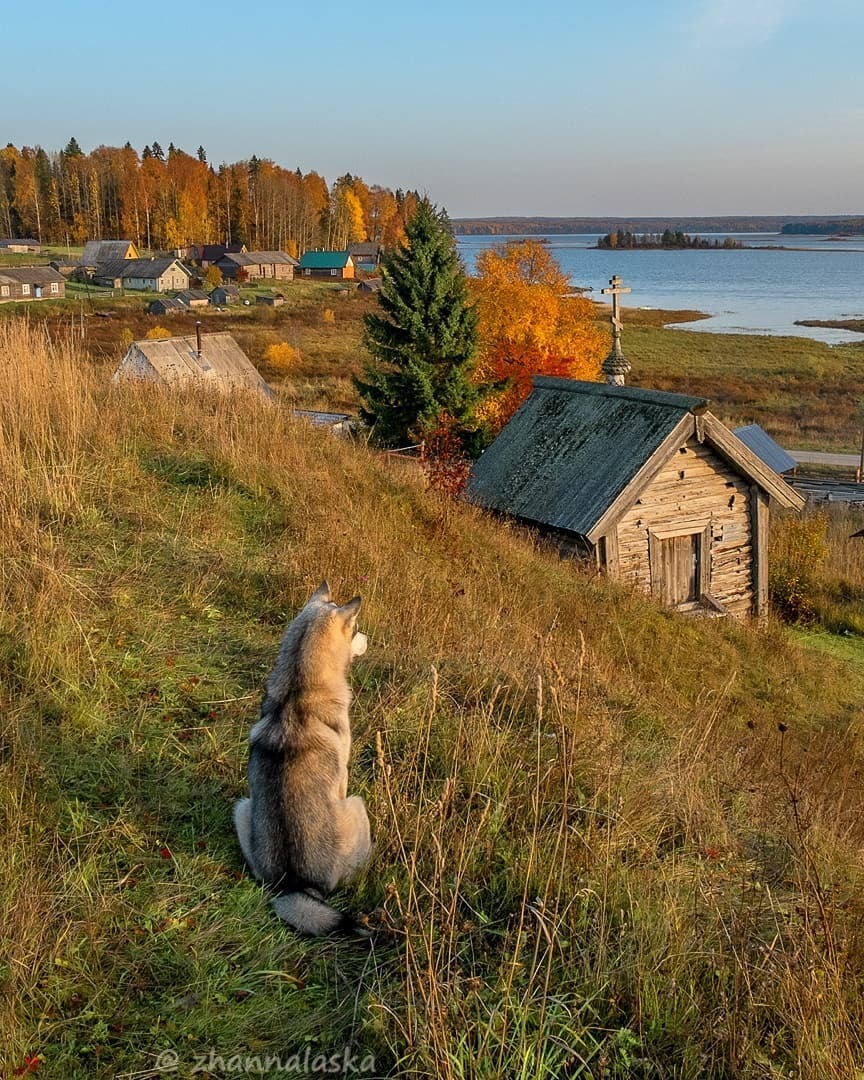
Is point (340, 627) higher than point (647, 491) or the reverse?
higher

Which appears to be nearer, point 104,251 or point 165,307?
point 165,307

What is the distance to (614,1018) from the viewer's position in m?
3.17

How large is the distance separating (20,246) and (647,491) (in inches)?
4529

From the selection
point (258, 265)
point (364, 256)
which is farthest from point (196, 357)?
point (364, 256)

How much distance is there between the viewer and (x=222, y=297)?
296 ft

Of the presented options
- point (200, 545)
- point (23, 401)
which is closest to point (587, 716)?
point (200, 545)

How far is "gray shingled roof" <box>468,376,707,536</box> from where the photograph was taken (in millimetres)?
14444

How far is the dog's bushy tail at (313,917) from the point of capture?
3.52 m

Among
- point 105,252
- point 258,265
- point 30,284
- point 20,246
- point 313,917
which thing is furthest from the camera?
point 258,265

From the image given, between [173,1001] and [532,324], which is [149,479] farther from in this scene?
[532,324]

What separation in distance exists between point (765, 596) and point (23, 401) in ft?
45.6

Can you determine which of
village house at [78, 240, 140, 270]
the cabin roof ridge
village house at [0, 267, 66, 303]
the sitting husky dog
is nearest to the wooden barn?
village house at [0, 267, 66, 303]

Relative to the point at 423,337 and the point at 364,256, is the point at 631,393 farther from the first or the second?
the point at 364,256

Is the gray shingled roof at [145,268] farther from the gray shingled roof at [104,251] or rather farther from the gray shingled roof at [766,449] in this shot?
the gray shingled roof at [766,449]
